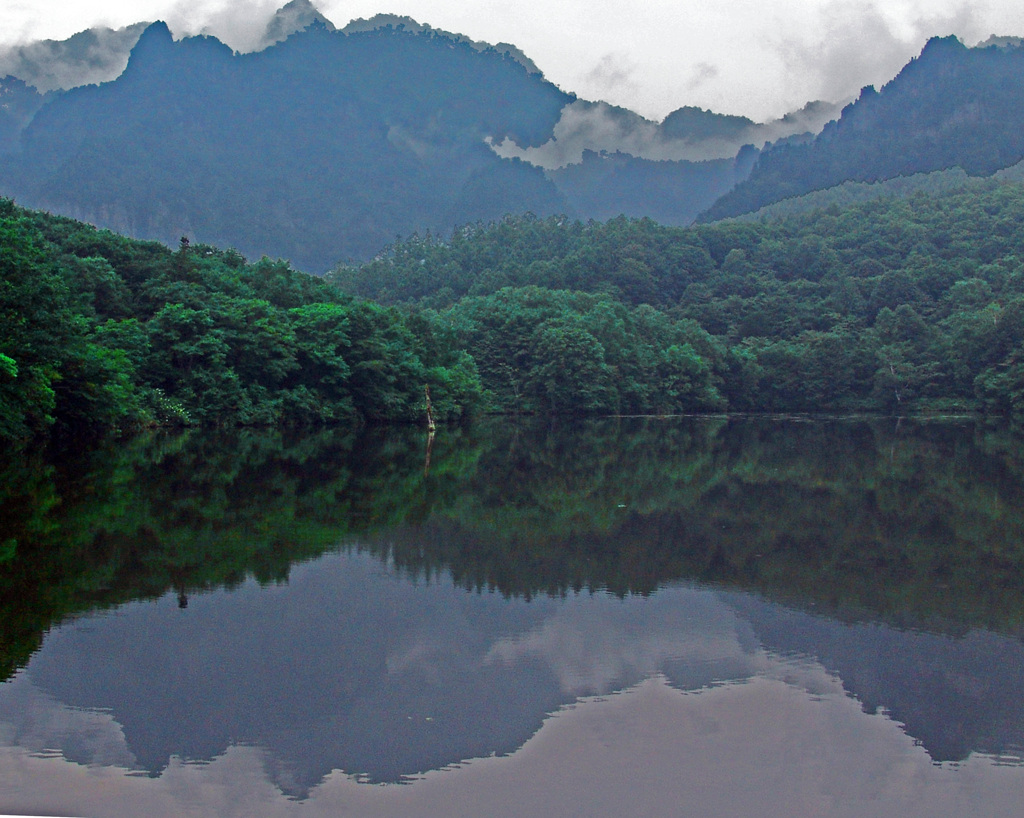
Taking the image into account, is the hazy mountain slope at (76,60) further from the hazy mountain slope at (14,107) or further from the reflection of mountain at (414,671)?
the reflection of mountain at (414,671)

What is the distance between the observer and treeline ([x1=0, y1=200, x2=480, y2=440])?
68.2ft

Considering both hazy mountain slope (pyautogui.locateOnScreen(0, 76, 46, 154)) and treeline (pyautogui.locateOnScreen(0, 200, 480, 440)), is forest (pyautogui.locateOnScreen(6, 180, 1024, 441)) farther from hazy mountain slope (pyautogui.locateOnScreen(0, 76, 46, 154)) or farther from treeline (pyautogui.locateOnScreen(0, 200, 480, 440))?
hazy mountain slope (pyautogui.locateOnScreen(0, 76, 46, 154))

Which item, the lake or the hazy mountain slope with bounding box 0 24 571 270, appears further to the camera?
the hazy mountain slope with bounding box 0 24 571 270

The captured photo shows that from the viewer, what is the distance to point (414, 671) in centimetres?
659

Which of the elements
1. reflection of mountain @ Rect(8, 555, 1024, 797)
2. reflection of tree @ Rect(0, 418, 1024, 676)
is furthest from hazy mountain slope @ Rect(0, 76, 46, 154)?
reflection of mountain @ Rect(8, 555, 1024, 797)

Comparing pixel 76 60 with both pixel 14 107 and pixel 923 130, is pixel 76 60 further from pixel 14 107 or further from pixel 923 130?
pixel 923 130

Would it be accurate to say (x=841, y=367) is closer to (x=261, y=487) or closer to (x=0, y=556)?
(x=261, y=487)

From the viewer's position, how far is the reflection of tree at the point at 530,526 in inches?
353

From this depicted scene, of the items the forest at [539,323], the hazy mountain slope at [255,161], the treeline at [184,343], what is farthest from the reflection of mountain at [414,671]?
the hazy mountain slope at [255,161]

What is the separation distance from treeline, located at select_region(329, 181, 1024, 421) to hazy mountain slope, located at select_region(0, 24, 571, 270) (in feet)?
176

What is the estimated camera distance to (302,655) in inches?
271

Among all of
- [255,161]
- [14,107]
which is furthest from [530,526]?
[14,107]

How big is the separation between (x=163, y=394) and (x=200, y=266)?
12917 millimetres

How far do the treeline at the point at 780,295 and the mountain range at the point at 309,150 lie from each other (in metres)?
44.9
